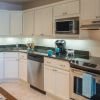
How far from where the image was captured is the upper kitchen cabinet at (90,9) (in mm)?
3951

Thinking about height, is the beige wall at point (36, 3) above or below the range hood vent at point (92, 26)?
above

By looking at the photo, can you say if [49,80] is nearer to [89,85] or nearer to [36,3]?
[89,85]

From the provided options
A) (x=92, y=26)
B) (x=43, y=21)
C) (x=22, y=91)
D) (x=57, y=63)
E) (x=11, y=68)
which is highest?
Answer: (x=43, y=21)

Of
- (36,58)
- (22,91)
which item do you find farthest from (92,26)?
(22,91)

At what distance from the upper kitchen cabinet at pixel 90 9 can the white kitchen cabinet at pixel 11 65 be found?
2.72 m

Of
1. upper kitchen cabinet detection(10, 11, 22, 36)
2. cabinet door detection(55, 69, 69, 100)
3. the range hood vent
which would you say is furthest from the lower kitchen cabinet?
upper kitchen cabinet detection(10, 11, 22, 36)

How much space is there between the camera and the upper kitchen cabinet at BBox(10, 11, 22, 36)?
6520mm

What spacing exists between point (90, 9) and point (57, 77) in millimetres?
1615

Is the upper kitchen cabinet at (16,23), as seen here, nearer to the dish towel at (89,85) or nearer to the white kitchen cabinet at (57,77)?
the white kitchen cabinet at (57,77)

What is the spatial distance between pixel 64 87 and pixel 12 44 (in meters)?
3.23

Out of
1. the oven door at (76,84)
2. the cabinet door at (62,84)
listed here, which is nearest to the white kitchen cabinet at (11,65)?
the cabinet door at (62,84)

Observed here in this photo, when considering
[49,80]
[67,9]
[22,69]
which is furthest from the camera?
[22,69]

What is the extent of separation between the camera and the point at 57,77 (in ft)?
14.8

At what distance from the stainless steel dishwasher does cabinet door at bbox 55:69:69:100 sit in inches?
27.2
